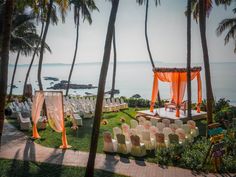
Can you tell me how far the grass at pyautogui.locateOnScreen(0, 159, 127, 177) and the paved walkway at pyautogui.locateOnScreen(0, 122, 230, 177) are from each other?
516mm

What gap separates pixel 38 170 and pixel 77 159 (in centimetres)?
200

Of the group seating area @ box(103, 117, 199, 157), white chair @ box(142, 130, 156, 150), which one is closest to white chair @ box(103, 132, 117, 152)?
seating area @ box(103, 117, 199, 157)

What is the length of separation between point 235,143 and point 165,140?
3.22 m

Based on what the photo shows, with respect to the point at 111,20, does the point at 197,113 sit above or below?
below

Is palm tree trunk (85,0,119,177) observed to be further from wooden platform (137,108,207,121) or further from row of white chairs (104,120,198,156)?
wooden platform (137,108,207,121)

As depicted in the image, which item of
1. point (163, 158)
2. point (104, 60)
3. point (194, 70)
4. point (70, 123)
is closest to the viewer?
point (104, 60)

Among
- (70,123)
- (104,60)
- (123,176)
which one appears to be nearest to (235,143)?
(123,176)

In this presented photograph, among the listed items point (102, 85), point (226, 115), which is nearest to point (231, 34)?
point (226, 115)

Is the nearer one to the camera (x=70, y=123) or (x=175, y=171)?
(x=175, y=171)

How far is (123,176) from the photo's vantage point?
33.8ft

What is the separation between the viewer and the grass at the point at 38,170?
1041 centimetres

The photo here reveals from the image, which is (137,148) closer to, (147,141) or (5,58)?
(147,141)

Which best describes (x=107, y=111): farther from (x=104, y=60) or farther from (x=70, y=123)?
(x=104, y=60)

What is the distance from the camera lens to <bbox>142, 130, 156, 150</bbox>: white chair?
45.0 ft
